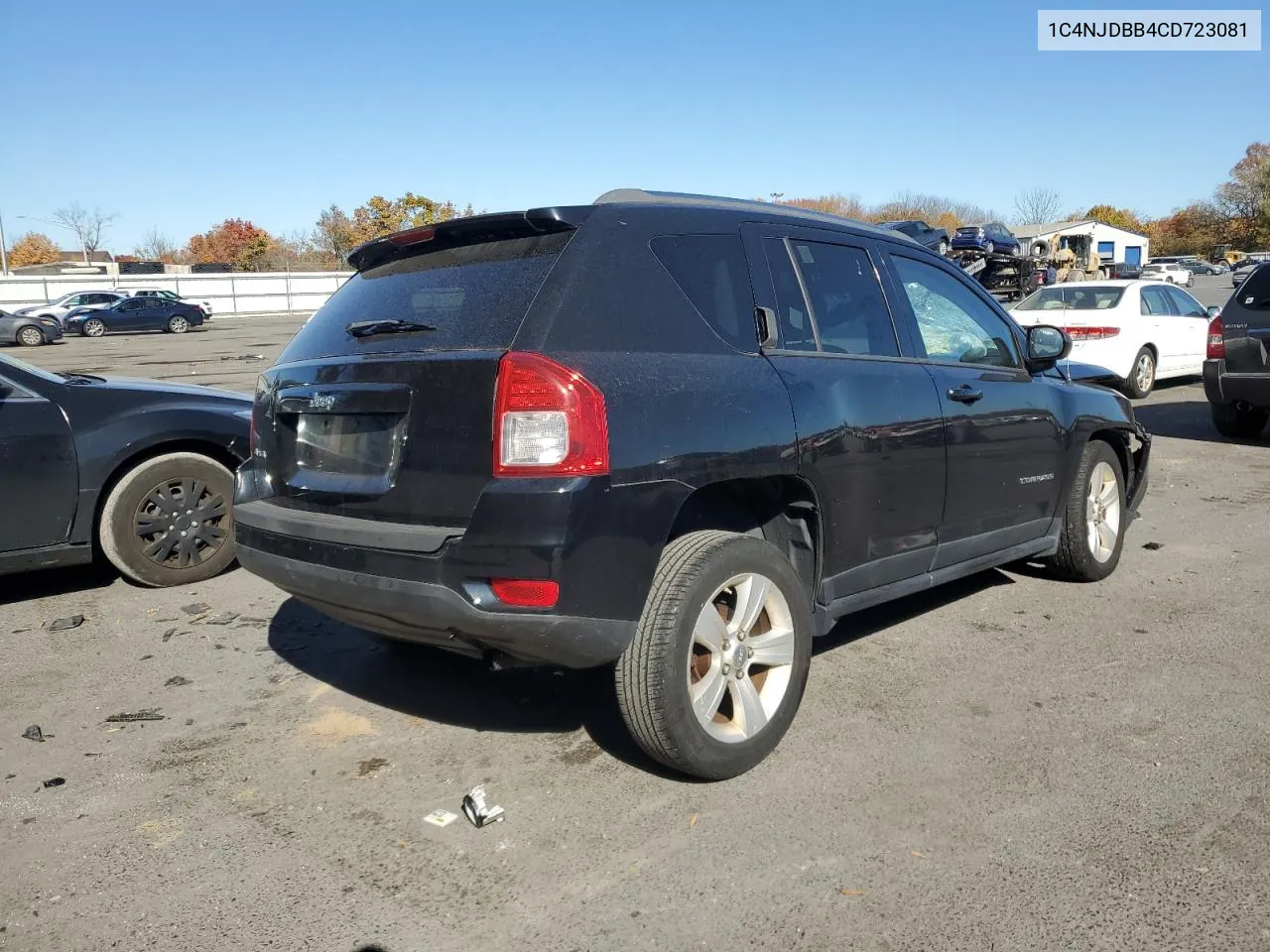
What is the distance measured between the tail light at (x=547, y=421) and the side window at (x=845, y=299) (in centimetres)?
127

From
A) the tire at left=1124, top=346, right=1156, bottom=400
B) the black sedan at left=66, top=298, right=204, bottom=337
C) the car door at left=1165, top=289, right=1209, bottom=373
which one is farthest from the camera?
the black sedan at left=66, top=298, right=204, bottom=337

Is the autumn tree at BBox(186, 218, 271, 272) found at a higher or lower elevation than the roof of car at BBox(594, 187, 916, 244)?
higher

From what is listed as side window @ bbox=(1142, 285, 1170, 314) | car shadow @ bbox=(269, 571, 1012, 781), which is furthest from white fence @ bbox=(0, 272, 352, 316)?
car shadow @ bbox=(269, 571, 1012, 781)

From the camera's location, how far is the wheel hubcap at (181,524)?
558 centimetres

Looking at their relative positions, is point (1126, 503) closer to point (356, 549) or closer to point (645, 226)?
point (645, 226)

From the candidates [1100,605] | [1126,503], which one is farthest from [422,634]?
[1126,503]

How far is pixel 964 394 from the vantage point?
4.32 m

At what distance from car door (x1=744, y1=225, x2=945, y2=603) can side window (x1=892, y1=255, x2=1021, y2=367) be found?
0.88ft

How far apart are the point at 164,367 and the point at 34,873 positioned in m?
19.9

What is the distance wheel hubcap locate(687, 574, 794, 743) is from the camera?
3.25m

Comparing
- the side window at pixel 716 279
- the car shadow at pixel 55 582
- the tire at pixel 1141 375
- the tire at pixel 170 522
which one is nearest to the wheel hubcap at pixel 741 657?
the side window at pixel 716 279

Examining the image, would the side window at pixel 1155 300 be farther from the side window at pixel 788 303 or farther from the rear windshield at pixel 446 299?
the rear windshield at pixel 446 299

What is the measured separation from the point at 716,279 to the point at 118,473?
12.4 ft

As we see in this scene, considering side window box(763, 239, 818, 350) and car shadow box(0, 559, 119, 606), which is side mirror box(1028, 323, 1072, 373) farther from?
car shadow box(0, 559, 119, 606)
